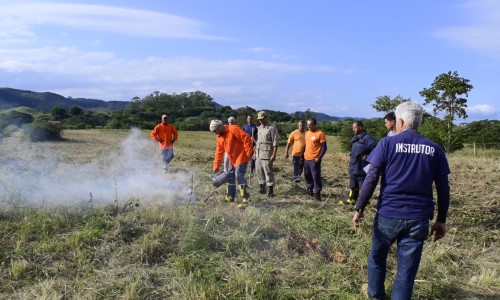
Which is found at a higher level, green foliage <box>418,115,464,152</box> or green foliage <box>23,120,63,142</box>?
green foliage <box>418,115,464,152</box>

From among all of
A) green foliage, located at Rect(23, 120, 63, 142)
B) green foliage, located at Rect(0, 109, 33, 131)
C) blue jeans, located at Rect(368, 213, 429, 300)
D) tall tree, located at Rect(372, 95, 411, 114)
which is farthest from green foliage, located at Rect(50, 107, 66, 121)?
blue jeans, located at Rect(368, 213, 429, 300)

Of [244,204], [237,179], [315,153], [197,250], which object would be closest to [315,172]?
[315,153]

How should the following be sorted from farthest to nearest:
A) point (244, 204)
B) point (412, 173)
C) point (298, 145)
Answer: point (298, 145)
point (244, 204)
point (412, 173)

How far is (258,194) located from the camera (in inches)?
336

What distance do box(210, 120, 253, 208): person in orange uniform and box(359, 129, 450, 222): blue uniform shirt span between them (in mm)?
3749

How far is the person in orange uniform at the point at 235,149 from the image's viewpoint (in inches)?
274

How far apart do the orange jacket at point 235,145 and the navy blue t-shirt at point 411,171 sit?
380 centimetres

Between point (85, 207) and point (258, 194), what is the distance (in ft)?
11.8

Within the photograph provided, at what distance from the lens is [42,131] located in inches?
791

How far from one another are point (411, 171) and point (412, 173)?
0.06 ft

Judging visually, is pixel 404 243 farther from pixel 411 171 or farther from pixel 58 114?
pixel 58 114

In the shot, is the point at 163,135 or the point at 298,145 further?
the point at 163,135

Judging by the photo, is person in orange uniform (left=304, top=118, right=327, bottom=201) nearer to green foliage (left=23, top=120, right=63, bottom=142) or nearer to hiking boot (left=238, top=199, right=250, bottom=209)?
hiking boot (left=238, top=199, right=250, bottom=209)

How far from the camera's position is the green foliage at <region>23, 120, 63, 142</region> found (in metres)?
19.8
